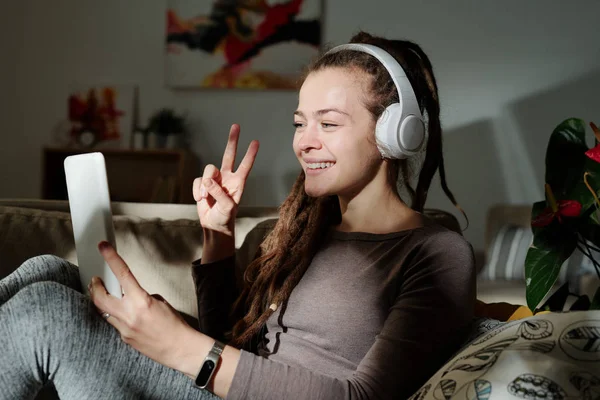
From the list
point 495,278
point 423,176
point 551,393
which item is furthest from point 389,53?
point 495,278

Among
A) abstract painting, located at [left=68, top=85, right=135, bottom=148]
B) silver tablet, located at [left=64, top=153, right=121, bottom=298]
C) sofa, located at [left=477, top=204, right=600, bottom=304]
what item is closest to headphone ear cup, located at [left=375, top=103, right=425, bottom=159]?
silver tablet, located at [left=64, top=153, right=121, bottom=298]

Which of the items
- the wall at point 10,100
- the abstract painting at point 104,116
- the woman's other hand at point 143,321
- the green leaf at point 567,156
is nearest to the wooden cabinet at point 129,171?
the abstract painting at point 104,116

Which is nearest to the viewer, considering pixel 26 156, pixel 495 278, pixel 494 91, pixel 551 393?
pixel 551 393

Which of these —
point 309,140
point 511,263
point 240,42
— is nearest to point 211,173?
point 309,140

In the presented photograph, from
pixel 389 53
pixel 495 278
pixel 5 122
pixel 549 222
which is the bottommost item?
pixel 495 278

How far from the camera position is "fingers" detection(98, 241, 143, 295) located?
100 cm

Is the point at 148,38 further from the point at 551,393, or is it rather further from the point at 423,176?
the point at 551,393

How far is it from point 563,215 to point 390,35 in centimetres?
278

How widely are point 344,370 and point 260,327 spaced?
0.22m

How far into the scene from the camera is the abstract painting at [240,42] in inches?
165

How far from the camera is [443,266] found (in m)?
1.10

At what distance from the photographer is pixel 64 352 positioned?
0.95 metres

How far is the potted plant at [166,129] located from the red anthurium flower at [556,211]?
2891 millimetres

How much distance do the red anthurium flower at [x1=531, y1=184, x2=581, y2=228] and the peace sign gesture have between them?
65 cm
